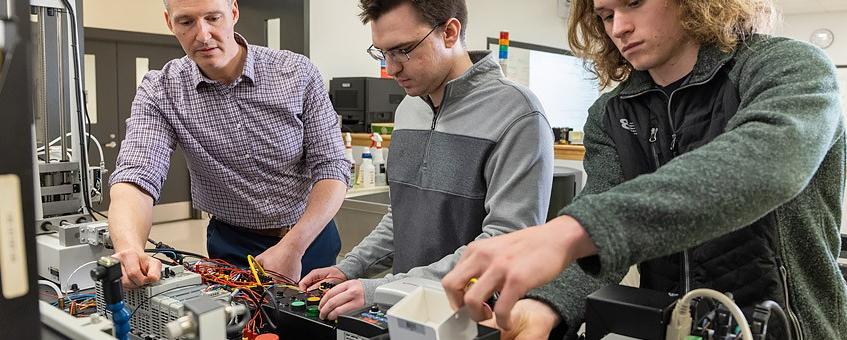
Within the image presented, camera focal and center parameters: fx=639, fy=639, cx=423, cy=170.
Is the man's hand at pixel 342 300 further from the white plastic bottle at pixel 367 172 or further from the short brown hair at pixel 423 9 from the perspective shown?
the white plastic bottle at pixel 367 172

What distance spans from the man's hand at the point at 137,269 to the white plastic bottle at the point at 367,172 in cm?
219

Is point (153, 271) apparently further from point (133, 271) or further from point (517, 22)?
point (517, 22)

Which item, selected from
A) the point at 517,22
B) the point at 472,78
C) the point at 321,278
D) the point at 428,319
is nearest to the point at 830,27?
the point at 517,22

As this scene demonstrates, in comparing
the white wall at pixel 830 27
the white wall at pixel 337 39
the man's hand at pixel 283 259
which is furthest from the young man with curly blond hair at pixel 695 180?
the white wall at pixel 830 27

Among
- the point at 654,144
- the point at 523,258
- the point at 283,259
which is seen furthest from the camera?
the point at 283,259

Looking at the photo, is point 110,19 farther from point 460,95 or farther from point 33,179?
point 33,179

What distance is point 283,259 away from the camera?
1703mm

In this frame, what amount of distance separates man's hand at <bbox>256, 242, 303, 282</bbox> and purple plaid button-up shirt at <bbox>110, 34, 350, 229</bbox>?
0.80 ft

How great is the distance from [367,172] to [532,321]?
2.48 m

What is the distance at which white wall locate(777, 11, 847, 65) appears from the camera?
8.22 metres

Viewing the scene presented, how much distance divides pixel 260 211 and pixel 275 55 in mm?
503

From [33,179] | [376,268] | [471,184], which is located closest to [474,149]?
[471,184]

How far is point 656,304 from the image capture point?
0.82 m

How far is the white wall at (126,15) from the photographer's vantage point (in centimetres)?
575
